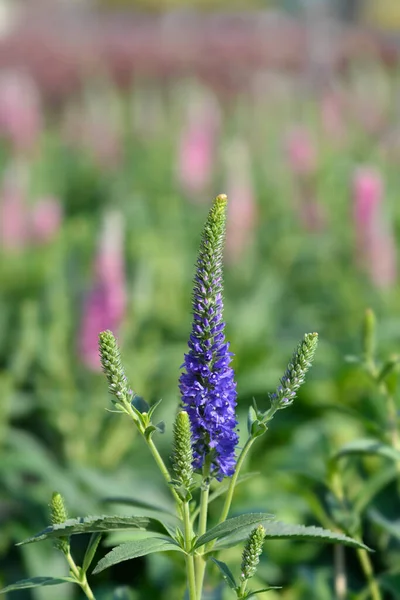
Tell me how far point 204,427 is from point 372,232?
3301 mm

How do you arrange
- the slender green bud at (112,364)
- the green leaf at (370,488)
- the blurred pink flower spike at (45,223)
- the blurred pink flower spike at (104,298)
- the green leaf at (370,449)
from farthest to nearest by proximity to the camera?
the blurred pink flower spike at (45,223) → the blurred pink flower spike at (104,298) → the green leaf at (370,488) → the green leaf at (370,449) → the slender green bud at (112,364)

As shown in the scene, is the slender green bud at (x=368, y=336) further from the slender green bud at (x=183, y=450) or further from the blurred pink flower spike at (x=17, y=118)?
the blurred pink flower spike at (x=17, y=118)

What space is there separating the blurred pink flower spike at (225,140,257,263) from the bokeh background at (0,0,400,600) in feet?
0.04

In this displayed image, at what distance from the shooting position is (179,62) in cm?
1670

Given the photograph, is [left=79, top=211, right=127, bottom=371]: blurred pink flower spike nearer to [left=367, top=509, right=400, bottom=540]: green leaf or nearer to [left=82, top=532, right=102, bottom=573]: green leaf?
[left=367, top=509, right=400, bottom=540]: green leaf

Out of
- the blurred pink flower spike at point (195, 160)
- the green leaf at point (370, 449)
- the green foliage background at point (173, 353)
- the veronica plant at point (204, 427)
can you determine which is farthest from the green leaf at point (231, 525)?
the blurred pink flower spike at point (195, 160)

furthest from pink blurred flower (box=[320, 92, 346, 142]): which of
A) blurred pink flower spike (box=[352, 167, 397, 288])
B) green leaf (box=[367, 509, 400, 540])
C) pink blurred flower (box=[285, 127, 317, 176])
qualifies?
green leaf (box=[367, 509, 400, 540])

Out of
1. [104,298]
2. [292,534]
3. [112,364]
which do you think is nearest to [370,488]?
[292,534]

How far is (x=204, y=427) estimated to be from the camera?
137cm

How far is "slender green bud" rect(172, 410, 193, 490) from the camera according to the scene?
4.21 ft

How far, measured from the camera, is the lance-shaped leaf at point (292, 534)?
1.39m

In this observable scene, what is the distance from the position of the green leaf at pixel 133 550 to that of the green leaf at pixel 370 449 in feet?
2.34

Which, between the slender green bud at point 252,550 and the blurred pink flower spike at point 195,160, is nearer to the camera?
the slender green bud at point 252,550

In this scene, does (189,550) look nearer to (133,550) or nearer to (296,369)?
(133,550)
